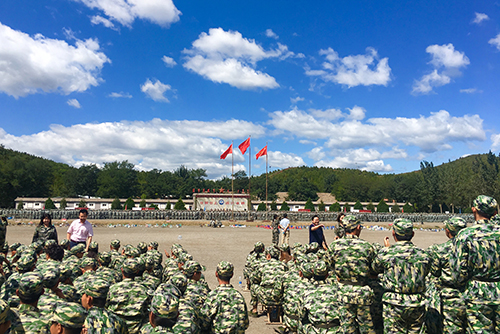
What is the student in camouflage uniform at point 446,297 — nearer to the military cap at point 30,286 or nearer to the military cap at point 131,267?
the military cap at point 131,267

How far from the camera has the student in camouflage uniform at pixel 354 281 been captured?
3.84m

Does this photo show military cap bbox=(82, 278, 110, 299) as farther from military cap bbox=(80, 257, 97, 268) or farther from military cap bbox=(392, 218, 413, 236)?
military cap bbox=(392, 218, 413, 236)

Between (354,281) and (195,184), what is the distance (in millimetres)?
89358

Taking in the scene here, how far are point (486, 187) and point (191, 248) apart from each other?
64.5 meters

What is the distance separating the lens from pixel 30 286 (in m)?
3.25

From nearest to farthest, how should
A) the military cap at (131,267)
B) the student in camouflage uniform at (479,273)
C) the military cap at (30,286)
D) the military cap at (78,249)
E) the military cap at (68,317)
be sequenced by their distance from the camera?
the military cap at (68,317) < the military cap at (30,286) < the student in camouflage uniform at (479,273) < the military cap at (131,267) < the military cap at (78,249)

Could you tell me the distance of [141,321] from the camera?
11.6 feet

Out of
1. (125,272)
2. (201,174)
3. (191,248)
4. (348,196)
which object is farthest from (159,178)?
(125,272)

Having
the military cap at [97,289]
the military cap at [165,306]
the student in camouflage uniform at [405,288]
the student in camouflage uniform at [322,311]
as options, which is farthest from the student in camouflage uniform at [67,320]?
the student in camouflage uniform at [405,288]

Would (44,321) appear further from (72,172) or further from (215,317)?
(72,172)

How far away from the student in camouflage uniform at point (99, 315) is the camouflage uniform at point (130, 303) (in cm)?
30

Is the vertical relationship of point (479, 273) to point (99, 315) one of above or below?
above

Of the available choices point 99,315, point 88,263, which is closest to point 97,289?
point 99,315

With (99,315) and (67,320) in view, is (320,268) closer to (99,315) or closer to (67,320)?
(99,315)
